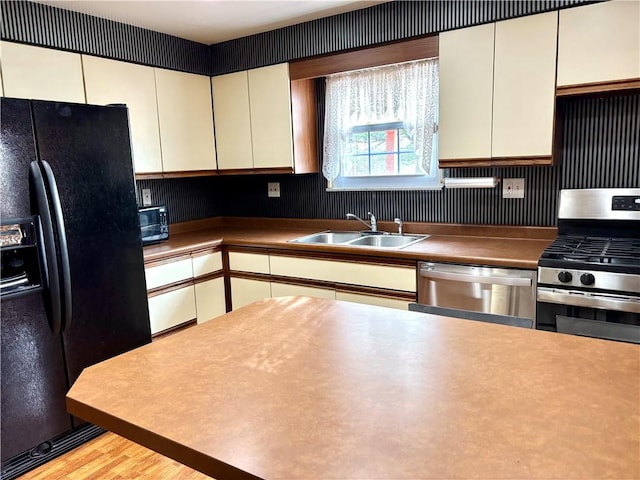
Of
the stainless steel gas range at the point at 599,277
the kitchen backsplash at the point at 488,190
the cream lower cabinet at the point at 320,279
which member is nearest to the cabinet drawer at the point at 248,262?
the cream lower cabinet at the point at 320,279

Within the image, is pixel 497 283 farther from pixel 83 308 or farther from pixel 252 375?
pixel 83 308

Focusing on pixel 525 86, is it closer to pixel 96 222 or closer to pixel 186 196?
pixel 96 222

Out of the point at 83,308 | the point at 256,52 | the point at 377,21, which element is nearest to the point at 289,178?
the point at 256,52

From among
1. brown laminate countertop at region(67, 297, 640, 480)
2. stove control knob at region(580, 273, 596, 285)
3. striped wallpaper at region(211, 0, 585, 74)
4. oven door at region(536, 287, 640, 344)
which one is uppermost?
striped wallpaper at region(211, 0, 585, 74)

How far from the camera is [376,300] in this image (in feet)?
8.71

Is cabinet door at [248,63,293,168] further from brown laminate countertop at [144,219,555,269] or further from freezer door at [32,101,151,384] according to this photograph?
freezer door at [32,101,151,384]

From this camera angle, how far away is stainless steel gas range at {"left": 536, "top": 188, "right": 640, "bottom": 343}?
1942 mm

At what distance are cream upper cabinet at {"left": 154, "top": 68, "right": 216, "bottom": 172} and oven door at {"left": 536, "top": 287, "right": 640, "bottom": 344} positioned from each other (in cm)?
245

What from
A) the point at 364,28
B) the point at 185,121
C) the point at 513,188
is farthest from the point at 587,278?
the point at 185,121

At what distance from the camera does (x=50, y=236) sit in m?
1.96

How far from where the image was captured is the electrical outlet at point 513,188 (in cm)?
267

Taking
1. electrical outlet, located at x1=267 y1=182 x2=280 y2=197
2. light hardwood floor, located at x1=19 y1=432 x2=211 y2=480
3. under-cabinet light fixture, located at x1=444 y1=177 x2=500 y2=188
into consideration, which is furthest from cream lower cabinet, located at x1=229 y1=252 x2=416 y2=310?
light hardwood floor, located at x1=19 y1=432 x2=211 y2=480

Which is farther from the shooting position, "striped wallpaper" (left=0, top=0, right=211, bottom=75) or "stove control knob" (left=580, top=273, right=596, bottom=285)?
"striped wallpaper" (left=0, top=0, right=211, bottom=75)

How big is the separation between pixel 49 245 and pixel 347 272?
5.06 feet
